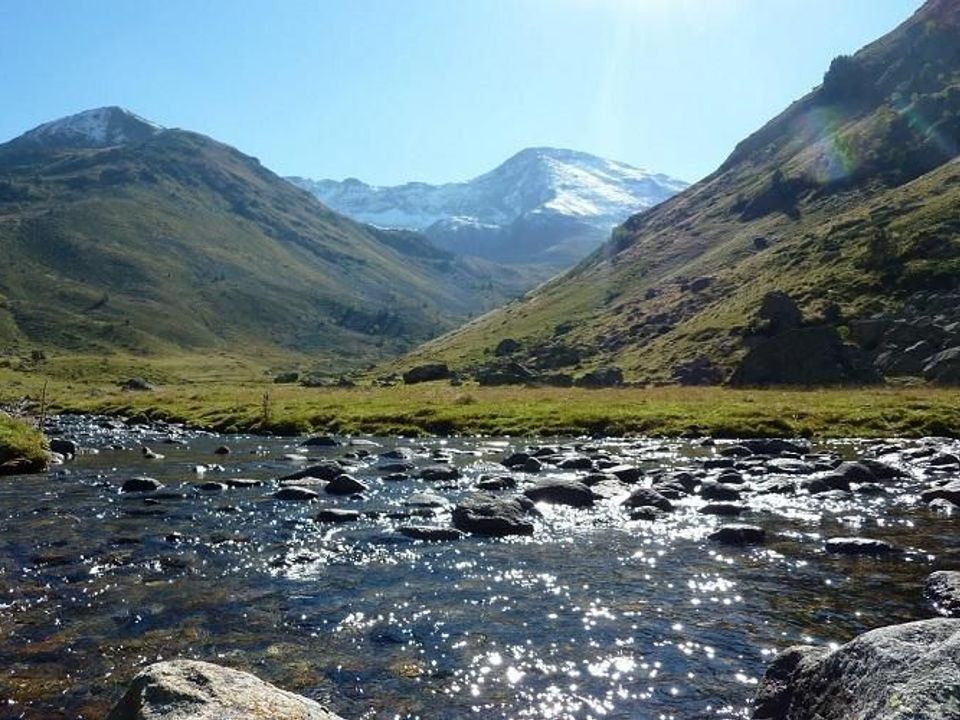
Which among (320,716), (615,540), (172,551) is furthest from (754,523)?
(320,716)

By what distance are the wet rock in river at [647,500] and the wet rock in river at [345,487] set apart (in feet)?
37.1

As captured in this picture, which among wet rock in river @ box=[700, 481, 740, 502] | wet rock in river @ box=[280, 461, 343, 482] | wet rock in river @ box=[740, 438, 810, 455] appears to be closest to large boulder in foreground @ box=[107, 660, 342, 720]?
wet rock in river @ box=[700, 481, 740, 502]

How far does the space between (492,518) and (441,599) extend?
7101mm

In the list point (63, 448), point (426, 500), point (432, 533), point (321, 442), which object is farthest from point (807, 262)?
point (432, 533)

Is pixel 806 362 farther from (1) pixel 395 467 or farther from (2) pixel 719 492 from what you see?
(2) pixel 719 492

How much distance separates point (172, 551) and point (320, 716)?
15.3 metres

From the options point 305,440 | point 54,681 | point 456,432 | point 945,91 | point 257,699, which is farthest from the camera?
point 945,91

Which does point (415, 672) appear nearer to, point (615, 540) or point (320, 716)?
point (320, 716)

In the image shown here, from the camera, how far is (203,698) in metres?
8.18

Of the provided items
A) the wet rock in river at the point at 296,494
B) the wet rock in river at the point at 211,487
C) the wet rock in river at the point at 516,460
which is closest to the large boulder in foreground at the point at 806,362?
the wet rock in river at the point at 516,460

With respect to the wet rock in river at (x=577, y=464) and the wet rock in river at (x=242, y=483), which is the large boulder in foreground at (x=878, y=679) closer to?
the wet rock in river at (x=577, y=464)

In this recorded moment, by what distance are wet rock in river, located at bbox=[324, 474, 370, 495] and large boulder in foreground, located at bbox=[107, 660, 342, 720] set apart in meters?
23.9

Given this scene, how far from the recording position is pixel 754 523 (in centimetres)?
2517

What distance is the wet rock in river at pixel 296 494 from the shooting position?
1222 inches
